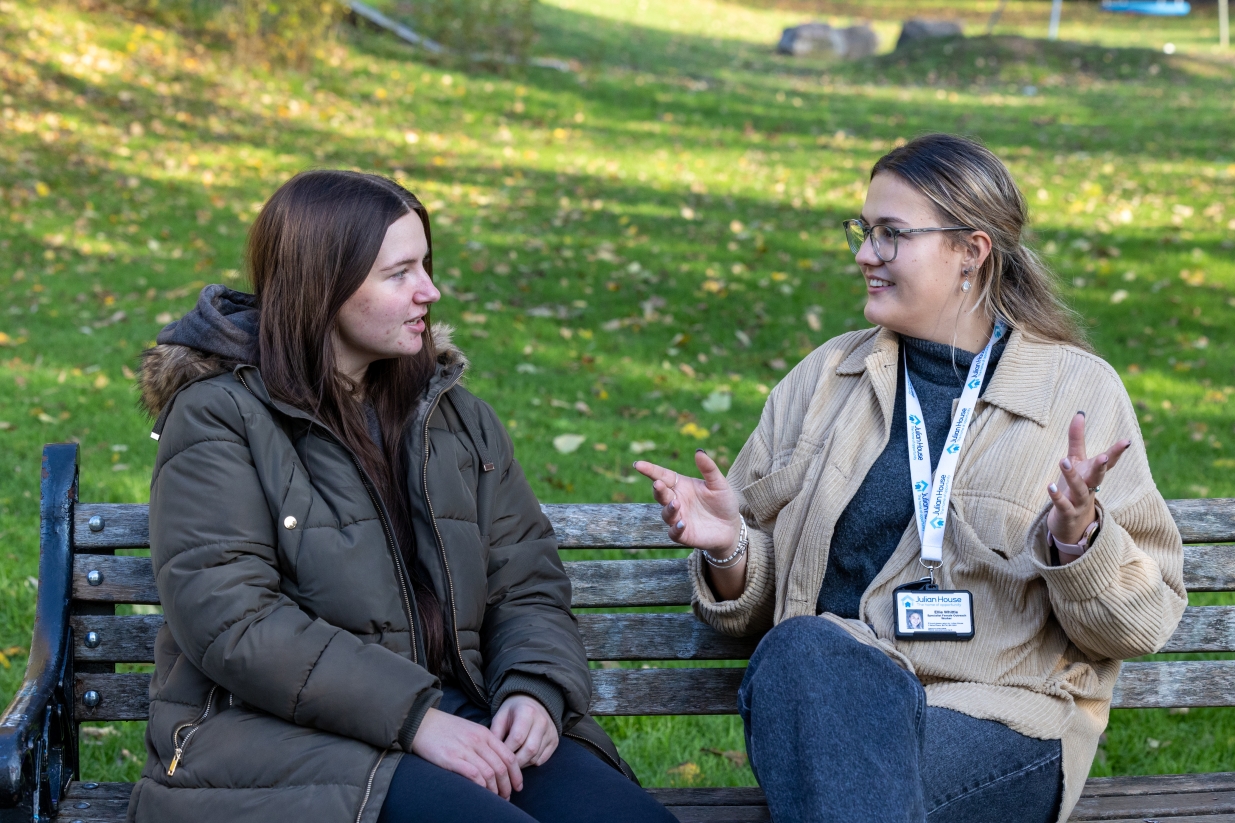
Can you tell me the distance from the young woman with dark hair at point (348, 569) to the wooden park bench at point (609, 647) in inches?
9.3

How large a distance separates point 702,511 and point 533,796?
720 millimetres

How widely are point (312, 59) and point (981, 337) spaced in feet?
44.2

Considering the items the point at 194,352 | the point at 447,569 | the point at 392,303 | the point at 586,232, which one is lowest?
the point at 586,232

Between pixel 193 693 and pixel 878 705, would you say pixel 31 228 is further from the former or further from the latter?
pixel 878 705

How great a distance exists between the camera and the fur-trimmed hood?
8.50ft

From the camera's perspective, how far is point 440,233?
962cm

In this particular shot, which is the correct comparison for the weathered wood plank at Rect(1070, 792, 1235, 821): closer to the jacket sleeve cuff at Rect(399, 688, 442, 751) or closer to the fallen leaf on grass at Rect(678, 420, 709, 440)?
the jacket sleeve cuff at Rect(399, 688, 442, 751)

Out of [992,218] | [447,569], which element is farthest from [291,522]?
[992,218]

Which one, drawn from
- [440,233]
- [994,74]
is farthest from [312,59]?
[994,74]

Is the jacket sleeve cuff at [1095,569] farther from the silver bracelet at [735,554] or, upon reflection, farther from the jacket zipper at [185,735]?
the jacket zipper at [185,735]

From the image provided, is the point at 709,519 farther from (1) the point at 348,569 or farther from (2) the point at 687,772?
(2) the point at 687,772

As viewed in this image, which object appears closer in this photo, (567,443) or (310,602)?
(310,602)

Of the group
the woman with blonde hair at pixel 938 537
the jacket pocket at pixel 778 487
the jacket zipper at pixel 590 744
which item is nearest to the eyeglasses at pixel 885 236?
the woman with blonde hair at pixel 938 537

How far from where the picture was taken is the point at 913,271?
2852 millimetres
